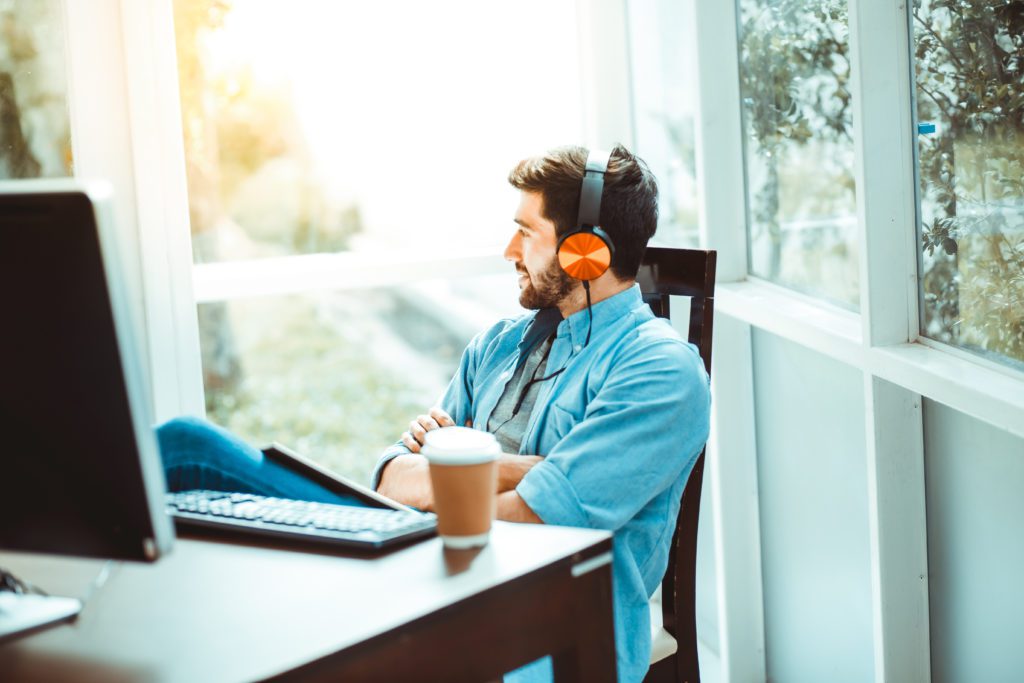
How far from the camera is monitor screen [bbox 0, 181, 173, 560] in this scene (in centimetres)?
91

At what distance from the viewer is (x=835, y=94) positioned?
1.91 meters

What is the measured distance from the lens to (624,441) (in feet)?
5.09

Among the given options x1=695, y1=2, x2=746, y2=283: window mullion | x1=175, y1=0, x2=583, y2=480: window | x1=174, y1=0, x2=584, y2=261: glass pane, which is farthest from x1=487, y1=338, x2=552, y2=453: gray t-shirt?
x1=174, y1=0, x2=584, y2=261: glass pane

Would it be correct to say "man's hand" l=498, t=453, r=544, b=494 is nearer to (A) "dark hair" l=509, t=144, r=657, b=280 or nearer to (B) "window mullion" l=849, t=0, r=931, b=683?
(A) "dark hair" l=509, t=144, r=657, b=280

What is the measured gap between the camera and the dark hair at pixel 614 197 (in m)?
1.82

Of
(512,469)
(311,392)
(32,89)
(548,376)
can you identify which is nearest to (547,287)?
(548,376)

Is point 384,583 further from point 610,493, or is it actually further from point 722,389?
point 722,389

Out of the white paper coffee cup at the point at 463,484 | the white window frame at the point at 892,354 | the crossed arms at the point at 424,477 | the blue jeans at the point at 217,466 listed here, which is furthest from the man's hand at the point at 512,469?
the white window frame at the point at 892,354

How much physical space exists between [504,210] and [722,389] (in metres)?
0.77

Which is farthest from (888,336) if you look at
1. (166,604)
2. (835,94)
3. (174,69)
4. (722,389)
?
(174,69)

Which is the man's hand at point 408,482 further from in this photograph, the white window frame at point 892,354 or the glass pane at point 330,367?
the glass pane at point 330,367

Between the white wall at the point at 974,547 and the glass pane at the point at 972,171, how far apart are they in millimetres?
146

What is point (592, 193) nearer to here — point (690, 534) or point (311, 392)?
point (690, 534)

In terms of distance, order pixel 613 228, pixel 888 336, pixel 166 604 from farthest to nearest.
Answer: pixel 613 228 → pixel 888 336 → pixel 166 604
